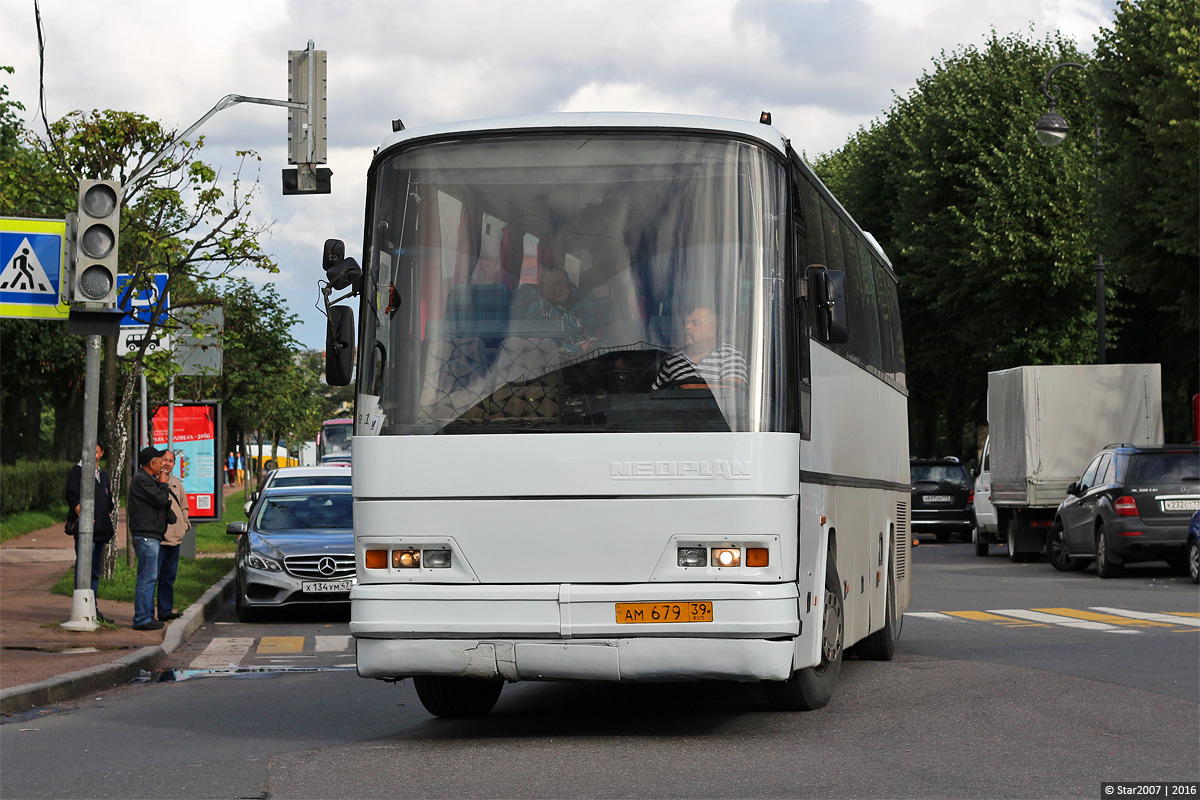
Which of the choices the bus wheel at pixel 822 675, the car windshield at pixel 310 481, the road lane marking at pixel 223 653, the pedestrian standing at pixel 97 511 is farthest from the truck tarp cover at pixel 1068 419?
the bus wheel at pixel 822 675

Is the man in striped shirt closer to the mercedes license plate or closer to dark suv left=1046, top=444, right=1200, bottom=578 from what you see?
the mercedes license plate

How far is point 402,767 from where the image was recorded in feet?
26.9

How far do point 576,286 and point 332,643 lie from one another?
8.26m

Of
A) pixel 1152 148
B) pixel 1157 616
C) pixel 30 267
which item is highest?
pixel 1152 148

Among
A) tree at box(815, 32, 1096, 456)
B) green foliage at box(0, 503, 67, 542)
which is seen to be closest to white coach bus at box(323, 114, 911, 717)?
green foliage at box(0, 503, 67, 542)

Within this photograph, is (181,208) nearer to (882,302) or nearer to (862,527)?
(882,302)

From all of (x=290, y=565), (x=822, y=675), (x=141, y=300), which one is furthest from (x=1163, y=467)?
(x=822, y=675)

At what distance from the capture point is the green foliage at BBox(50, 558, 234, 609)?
19594mm

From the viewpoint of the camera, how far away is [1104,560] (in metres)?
23.7

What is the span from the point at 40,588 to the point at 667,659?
49.6 feet

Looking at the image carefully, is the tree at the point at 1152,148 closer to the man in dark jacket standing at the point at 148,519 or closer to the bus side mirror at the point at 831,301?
the man in dark jacket standing at the point at 148,519

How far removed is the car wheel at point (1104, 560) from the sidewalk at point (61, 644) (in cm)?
1183

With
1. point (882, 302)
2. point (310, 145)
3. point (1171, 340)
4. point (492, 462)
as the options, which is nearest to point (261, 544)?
point (310, 145)

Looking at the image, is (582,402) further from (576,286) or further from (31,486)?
(31,486)
